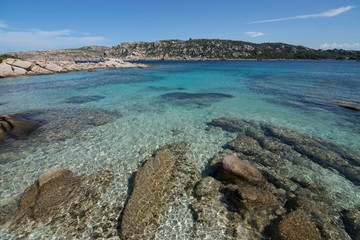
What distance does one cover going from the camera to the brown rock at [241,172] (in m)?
11.1

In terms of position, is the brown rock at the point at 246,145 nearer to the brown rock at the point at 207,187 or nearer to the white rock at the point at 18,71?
the brown rock at the point at 207,187

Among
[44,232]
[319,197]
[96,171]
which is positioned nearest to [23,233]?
[44,232]

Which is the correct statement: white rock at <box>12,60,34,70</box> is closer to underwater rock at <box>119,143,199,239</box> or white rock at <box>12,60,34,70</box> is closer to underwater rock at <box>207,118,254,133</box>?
underwater rock at <box>207,118,254,133</box>

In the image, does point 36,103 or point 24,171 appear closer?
point 24,171

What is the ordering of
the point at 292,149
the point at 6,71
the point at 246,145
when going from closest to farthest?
1. the point at 292,149
2. the point at 246,145
3. the point at 6,71

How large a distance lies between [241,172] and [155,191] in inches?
171

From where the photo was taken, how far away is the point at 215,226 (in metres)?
8.67

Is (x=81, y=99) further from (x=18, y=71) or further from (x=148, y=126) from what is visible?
(x=18, y=71)

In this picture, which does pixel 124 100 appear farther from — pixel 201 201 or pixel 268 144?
pixel 201 201

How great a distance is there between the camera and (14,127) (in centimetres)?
1817

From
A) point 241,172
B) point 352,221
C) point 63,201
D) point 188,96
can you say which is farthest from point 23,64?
point 352,221

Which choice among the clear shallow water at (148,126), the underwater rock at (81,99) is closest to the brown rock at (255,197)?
the clear shallow water at (148,126)

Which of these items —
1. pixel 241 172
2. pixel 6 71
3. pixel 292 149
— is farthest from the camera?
pixel 6 71

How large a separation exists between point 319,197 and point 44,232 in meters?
11.7
